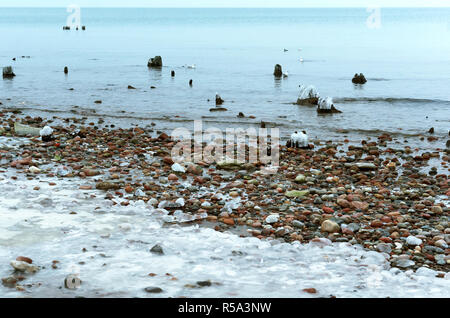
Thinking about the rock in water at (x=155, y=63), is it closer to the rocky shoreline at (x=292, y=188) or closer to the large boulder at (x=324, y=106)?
the large boulder at (x=324, y=106)

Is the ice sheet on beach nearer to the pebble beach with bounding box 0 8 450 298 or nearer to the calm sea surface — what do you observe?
the pebble beach with bounding box 0 8 450 298

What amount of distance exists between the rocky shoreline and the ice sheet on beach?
46 centimetres

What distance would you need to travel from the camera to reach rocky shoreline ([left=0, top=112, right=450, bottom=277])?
26.6 feet

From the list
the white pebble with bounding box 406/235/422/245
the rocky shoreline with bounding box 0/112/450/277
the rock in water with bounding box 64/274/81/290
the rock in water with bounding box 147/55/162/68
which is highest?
the rock in water with bounding box 147/55/162/68

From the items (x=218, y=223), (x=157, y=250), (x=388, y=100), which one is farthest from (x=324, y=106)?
(x=157, y=250)

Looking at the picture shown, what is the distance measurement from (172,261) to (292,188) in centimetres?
446

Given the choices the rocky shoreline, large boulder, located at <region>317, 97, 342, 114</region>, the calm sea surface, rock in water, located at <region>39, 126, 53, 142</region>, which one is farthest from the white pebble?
large boulder, located at <region>317, 97, 342, 114</region>

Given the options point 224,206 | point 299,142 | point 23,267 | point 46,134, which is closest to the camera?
point 23,267

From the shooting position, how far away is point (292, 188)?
420 inches

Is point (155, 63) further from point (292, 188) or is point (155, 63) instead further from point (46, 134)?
point (292, 188)

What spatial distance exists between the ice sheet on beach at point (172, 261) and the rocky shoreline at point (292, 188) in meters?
0.46

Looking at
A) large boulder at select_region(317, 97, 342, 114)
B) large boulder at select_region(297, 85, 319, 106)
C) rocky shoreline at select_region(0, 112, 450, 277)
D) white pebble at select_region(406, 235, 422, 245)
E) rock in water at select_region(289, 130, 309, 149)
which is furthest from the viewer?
large boulder at select_region(297, 85, 319, 106)

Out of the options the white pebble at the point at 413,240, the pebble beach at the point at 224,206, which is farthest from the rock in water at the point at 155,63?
the white pebble at the point at 413,240

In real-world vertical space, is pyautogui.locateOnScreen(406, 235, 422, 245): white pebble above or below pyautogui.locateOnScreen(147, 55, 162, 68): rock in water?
below
